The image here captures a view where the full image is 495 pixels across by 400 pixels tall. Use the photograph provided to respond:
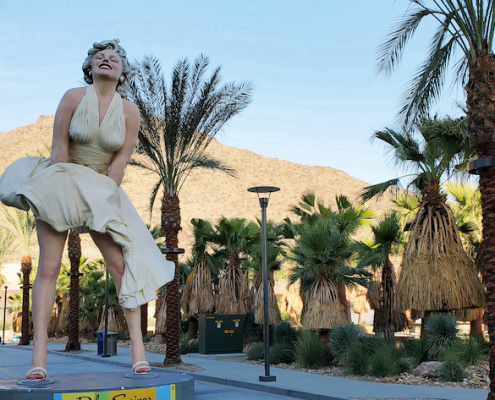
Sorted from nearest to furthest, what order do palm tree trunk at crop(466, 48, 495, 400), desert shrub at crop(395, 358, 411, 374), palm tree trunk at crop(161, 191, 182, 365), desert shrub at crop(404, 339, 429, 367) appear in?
palm tree trunk at crop(466, 48, 495, 400) → desert shrub at crop(395, 358, 411, 374) → desert shrub at crop(404, 339, 429, 367) → palm tree trunk at crop(161, 191, 182, 365)

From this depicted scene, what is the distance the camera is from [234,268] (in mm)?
21953

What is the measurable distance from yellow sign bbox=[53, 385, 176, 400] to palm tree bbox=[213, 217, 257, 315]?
17.3 m

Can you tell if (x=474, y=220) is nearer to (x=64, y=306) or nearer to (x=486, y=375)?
(x=486, y=375)

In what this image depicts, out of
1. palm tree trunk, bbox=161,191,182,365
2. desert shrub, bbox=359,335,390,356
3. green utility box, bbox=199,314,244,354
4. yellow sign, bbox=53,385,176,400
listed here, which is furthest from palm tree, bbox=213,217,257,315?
yellow sign, bbox=53,385,176,400

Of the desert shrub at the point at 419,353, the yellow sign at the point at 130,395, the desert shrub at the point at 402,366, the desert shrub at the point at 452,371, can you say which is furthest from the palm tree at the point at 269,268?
the yellow sign at the point at 130,395

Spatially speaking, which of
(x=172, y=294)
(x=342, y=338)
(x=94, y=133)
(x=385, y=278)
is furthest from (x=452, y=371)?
(x=94, y=133)

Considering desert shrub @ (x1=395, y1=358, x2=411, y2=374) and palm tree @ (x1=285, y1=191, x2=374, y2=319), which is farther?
palm tree @ (x1=285, y1=191, x2=374, y2=319)

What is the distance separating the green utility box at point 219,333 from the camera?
20.3 meters

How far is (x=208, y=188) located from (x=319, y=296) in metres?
79.4

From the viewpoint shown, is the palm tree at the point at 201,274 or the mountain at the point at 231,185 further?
the mountain at the point at 231,185

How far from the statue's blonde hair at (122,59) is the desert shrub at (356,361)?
9253 mm

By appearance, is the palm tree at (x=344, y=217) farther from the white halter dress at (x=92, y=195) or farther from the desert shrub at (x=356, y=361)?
the white halter dress at (x=92, y=195)

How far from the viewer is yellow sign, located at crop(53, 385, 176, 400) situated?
4.15m

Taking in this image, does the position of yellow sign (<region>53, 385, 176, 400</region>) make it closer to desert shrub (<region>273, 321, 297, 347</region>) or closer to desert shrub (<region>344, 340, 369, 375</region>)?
desert shrub (<region>344, 340, 369, 375</region>)
